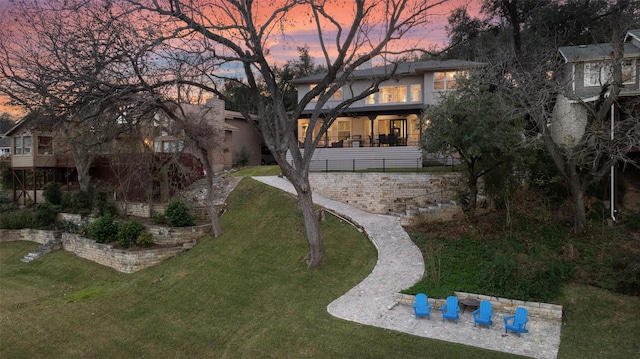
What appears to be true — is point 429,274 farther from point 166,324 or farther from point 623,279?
point 166,324

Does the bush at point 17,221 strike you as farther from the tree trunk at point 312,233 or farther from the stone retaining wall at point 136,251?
the tree trunk at point 312,233

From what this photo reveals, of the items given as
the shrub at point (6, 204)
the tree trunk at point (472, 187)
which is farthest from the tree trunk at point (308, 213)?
the shrub at point (6, 204)

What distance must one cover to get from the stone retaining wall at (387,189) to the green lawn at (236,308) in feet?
12.8

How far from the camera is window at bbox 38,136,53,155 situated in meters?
29.0

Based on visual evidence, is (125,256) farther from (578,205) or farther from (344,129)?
(344,129)

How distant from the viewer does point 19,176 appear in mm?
31547

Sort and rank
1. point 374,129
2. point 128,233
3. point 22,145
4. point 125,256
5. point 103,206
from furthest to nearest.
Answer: point 374,129
point 22,145
point 103,206
point 128,233
point 125,256

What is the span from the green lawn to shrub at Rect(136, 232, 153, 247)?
180 cm

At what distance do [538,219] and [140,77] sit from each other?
14365 millimetres

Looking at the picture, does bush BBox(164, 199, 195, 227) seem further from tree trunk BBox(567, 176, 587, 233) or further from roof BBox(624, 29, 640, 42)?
roof BBox(624, 29, 640, 42)

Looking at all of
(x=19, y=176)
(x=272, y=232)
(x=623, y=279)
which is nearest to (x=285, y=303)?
(x=272, y=232)

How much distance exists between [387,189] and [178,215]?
36.3 ft

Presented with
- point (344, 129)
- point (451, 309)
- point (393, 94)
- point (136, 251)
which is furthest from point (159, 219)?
point (393, 94)

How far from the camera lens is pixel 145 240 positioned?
1908cm
